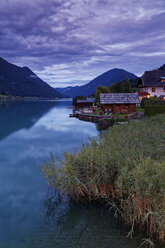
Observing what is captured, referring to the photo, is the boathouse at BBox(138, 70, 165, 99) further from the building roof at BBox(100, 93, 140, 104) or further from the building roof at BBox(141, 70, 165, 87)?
the building roof at BBox(100, 93, 140, 104)

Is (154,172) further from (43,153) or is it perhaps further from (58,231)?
(43,153)

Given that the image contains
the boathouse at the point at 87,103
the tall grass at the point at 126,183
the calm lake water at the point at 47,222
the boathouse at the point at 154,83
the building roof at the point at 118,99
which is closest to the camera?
the tall grass at the point at 126,183

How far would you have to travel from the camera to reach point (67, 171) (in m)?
11.2

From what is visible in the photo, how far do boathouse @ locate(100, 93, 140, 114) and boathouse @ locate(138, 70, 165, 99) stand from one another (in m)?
13.0

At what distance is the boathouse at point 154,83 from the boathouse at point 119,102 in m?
13.0

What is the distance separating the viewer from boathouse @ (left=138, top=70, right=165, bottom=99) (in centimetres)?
6906

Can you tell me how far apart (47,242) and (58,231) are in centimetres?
99

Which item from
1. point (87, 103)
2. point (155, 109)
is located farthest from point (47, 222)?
point (87, 103)

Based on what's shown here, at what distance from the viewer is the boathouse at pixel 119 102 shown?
58.9 metres

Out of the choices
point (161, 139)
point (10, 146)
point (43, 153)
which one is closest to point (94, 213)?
point (161, 139)

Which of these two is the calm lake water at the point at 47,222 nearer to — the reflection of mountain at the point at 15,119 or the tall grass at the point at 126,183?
the tall grass at the point at 126,183

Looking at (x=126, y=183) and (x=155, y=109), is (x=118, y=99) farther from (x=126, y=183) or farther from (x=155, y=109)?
(x=126, y=183)

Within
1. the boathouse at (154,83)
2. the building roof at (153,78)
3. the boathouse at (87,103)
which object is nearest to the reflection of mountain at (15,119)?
the boathouse at (87,103)

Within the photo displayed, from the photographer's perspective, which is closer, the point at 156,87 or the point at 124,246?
the point at 124,246
